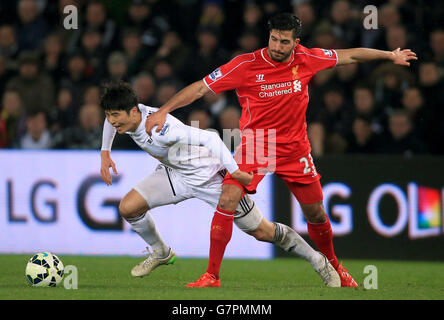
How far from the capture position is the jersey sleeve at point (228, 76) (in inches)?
261

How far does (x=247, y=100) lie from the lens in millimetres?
6793

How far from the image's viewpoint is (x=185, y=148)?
677cm

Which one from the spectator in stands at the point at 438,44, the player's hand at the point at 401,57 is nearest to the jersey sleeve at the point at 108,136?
the player's hand at the point at 401,57

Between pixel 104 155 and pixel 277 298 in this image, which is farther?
pixel 104 155

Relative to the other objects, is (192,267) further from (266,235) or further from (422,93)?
(422,93)

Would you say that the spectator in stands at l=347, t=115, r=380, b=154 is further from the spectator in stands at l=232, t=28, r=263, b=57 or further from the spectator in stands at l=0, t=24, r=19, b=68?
the spectator in stands at l=0, t=24, r=19, b=68

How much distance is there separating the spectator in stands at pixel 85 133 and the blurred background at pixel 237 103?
14 millimetres

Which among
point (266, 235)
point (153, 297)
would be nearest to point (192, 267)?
point (266, 235)

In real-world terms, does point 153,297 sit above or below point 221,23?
below

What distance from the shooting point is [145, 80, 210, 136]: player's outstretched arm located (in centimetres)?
637

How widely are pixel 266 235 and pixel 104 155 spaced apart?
1.45m

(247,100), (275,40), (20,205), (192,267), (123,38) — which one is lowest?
(192,267)

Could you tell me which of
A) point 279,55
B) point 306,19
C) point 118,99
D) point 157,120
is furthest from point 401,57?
point 306,19

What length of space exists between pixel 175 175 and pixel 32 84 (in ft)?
15.3
